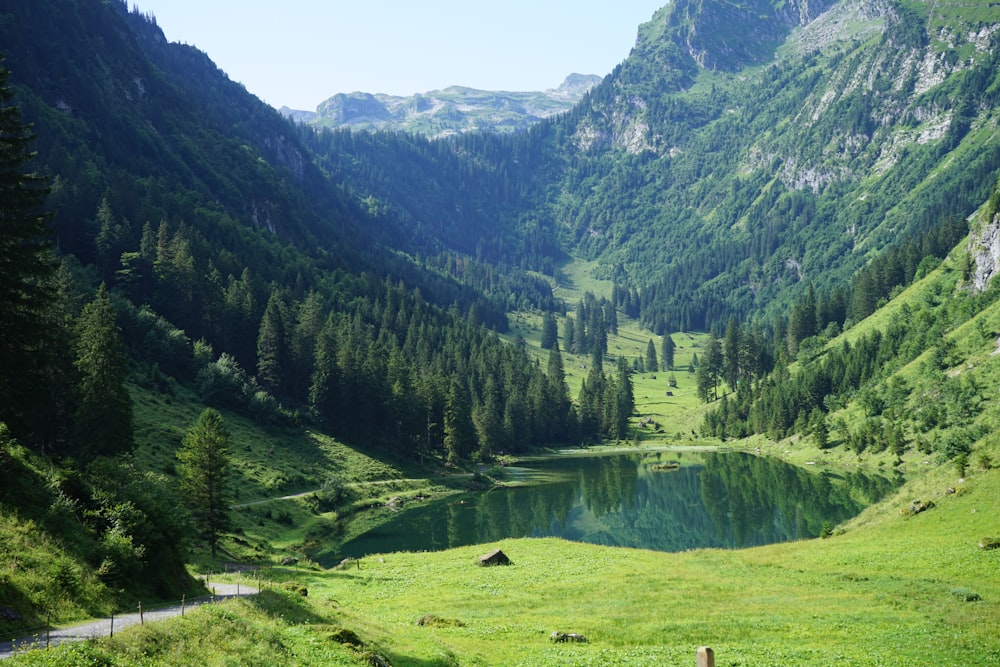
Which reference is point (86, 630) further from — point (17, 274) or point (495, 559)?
point (495, 559)

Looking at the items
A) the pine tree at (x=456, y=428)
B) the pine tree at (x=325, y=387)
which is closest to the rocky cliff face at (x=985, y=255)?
the pine tree at (x=456, y=428)

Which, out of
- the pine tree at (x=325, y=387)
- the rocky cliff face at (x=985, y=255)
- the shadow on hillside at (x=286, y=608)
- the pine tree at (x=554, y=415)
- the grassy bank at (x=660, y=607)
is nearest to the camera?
the grassy bank at (x=660, y=607)

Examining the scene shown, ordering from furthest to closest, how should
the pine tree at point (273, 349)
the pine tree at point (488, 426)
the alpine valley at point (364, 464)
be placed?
the pine tree at point (488, 426), the pine tree at point (273, 349), the alpine valley at point (364, 464)

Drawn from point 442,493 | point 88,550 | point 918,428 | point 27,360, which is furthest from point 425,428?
point 88,550

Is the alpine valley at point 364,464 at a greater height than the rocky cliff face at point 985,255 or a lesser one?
lesser

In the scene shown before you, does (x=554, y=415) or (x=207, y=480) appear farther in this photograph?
(x=554, y=415)

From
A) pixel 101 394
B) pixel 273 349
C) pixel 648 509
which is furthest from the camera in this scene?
pixel 273 349

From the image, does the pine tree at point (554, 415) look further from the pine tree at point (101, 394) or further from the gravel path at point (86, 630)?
the gravel path at point (86, 630)

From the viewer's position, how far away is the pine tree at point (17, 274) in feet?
121

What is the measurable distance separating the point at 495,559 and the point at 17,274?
40.8 meters

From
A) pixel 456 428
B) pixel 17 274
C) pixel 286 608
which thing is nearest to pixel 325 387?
pixel 456 428

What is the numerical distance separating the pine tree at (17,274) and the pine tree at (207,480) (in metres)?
25.5

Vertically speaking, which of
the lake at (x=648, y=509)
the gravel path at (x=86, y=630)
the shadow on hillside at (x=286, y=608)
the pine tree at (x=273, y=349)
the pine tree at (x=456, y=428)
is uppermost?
the pine tree at (x=273, y=349)

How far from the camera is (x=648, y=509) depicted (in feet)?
359
